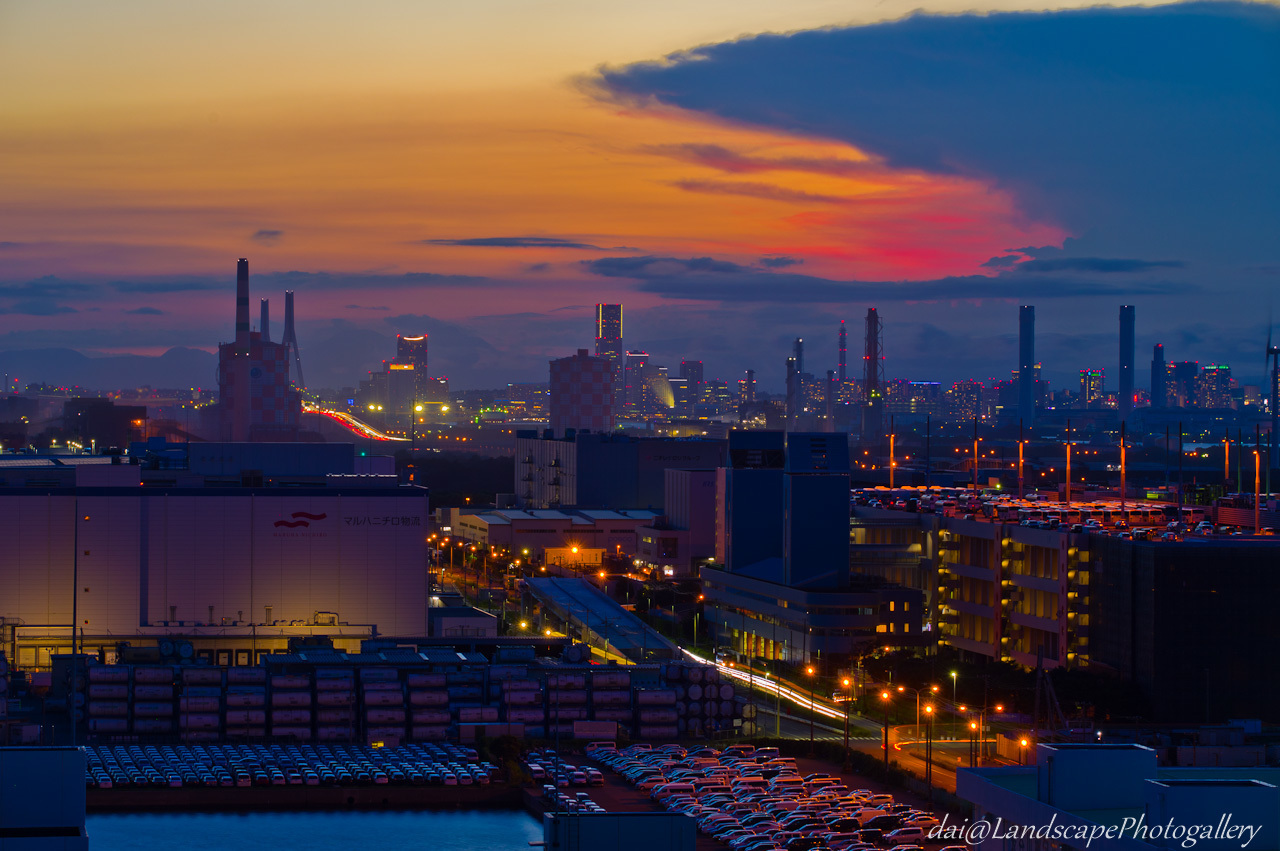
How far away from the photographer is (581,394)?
268ft

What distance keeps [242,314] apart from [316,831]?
205 ft

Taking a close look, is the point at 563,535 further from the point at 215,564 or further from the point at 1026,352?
the point at 1026,352

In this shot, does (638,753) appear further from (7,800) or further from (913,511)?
(913,511)

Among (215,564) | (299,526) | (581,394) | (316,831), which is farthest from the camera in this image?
(581,394)

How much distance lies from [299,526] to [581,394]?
54.8 m

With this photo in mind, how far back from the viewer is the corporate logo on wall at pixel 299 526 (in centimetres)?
2688

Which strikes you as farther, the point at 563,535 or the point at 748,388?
the point at 748,388

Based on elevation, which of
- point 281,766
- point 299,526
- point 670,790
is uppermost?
point 299,526

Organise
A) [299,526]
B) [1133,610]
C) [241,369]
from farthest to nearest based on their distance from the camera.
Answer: [241,369], [299,526], [1133,610]

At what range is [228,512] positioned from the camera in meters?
26.8

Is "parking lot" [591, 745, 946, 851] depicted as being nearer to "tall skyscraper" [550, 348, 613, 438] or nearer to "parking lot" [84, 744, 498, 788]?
"parking lot" [84, 744, 498, 788]

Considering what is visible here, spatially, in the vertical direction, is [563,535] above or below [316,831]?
above

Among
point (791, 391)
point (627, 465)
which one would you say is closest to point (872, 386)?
point (791, 391)

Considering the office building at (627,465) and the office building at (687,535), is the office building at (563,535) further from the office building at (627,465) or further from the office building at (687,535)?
the office building at (627,465)
